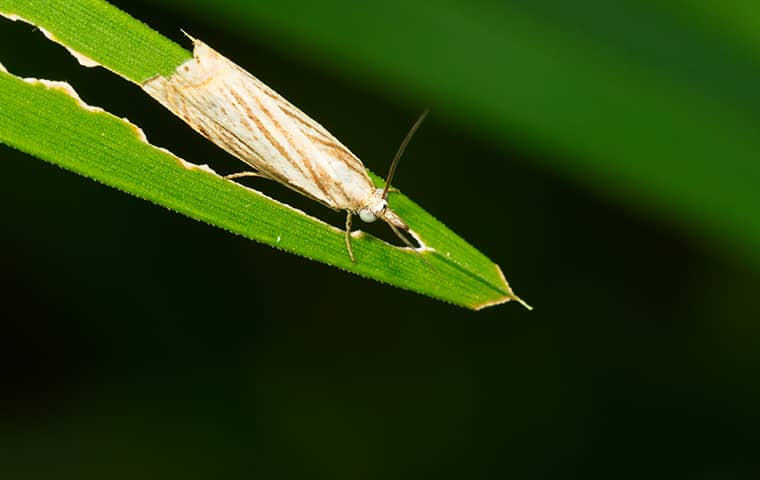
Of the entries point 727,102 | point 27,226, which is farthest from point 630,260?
point 27,226

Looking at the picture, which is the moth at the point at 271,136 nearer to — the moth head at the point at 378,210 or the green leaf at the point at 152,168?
the moth head at the point at 378,210

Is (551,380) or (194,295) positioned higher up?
(194,295)

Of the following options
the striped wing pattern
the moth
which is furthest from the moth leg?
the striped wing pattern

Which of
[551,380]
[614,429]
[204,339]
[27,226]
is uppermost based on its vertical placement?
[27,226]

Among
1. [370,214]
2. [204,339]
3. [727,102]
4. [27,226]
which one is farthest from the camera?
[204,339]

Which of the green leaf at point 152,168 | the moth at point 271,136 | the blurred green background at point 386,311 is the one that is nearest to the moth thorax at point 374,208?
the moth at point 271,136

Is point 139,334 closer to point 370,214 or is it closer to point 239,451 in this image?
point 239,451

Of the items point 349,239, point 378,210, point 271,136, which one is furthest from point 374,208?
point 271,136

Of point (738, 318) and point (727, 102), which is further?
point (738, 318)
